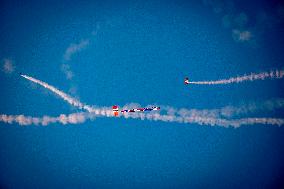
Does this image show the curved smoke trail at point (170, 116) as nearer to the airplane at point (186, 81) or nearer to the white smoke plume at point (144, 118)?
the white smoke plume at point (144, 118)

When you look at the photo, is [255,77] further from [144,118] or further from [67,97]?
[67,97]

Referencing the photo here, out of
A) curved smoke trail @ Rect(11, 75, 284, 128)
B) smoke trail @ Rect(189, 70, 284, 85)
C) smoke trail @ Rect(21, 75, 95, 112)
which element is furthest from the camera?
smoke trail @ Rect(21, 75, 95, 112)

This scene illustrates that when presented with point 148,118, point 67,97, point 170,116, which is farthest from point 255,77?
point 67,97

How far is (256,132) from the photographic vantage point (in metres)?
6.14

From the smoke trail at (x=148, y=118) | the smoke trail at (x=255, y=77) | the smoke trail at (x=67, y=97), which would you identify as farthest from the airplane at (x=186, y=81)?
the smoke trail at (x=67, y=97)

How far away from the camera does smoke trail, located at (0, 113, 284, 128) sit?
20.0 feet

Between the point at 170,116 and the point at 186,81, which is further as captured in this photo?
the point at 170,116

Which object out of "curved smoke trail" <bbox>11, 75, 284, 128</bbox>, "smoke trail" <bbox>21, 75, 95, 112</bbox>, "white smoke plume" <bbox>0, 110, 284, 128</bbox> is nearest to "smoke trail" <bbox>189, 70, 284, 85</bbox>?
"curved smoke trail" <bbox>11, 75, 284, 128</bbox>

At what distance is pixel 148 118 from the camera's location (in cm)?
633

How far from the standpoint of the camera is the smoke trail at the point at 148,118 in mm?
6086

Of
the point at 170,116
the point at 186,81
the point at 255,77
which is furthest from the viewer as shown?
the point at 170,116

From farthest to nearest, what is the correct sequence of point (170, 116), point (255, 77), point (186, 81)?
point (170, 116) < point (186, 81) < point (255, 77)

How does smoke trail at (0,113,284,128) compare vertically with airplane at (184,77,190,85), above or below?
below

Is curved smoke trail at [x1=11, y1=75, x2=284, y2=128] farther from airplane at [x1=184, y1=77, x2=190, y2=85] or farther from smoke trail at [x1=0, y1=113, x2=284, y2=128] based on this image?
airplane at [x1=184, y1=77, x2=190, y2=85]
